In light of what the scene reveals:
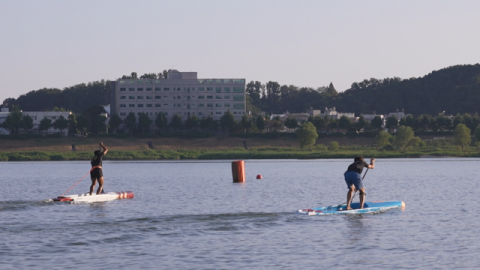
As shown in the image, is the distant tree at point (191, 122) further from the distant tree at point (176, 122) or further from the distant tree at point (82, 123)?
the distant tree at point (82, 123)

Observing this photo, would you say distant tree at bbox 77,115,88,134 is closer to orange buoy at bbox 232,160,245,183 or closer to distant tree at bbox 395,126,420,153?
distant tree at bbox 395,126,420,153

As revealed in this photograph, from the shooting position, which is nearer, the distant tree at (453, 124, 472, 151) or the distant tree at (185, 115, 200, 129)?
the distant tree at (453, 124, 472, 151)

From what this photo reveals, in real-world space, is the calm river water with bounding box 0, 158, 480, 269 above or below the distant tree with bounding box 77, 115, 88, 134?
below

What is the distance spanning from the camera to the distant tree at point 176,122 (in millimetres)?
197125

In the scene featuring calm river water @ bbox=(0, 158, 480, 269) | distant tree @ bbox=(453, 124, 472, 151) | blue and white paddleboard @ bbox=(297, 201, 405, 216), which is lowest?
calm river water @ bbox=(0, 158, 480, 269)

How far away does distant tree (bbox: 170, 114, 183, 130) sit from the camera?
647ft

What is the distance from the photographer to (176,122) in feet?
646

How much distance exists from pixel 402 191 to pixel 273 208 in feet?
51.3

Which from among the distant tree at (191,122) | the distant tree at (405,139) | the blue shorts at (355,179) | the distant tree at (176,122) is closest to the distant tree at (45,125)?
the distant tree at (176,122)

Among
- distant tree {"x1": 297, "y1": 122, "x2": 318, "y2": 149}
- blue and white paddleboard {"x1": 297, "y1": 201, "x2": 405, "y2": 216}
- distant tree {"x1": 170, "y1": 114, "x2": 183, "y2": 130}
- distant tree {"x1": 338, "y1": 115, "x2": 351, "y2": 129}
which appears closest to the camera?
blue and white paddleboard {"x1": 297, "y1": 201, "x2": 405, "y2": 216}

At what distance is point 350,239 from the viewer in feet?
84.5

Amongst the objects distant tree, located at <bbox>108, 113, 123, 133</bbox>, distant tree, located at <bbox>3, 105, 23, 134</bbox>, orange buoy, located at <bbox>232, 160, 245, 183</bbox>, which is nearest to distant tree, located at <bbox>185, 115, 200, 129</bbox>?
distant tree, located at <bbox>108, 113, 123, 133</bbox>

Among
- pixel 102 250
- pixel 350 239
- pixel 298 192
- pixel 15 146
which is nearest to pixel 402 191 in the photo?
pixel 298 192

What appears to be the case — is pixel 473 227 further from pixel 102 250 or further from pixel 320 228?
pixel 102 250
